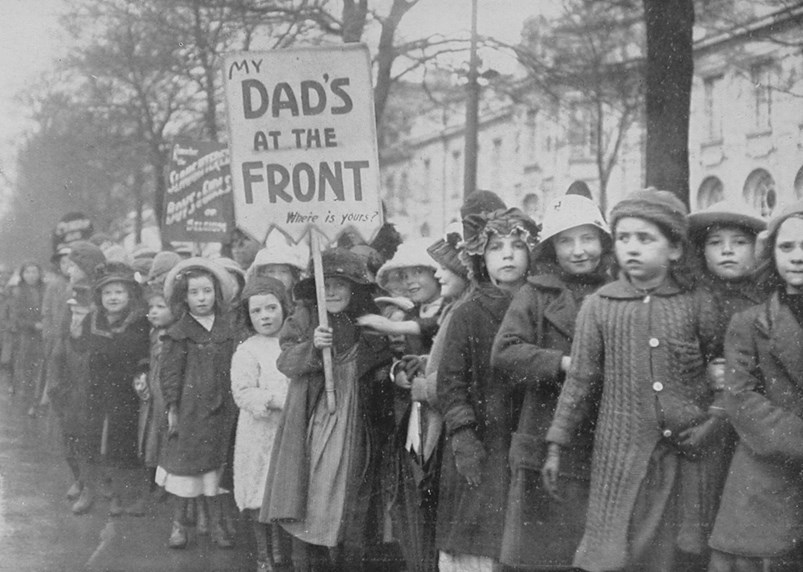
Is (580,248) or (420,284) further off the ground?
(580,248)

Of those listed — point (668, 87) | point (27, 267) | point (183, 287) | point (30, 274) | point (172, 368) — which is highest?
point (668, 87)

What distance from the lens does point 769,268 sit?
4.26 m

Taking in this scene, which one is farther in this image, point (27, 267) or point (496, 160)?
point (496, 160)

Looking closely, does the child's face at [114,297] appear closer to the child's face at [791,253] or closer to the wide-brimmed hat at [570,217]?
the wide-brimmed hat at [570,217]

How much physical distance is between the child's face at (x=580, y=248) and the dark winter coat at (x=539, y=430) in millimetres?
94

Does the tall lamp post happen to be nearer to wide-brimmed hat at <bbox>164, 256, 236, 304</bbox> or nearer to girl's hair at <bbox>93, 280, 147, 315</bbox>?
girl's hair at <bbox>93, 280, 147, 315</bbox>

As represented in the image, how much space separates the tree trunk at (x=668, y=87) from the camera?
8.70m

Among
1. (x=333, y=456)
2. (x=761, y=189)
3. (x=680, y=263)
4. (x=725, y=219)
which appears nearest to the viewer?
(x=680, y=263)

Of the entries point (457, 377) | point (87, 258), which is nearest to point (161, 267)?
point (87, 258)

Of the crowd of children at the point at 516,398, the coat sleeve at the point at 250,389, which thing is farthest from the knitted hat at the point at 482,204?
the coat sleeve at the point at 250,389

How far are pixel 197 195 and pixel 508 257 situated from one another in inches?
344

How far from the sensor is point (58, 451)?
11.7 metres

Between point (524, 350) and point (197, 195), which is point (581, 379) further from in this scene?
point (197, 195)

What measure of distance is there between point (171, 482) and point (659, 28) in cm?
468
